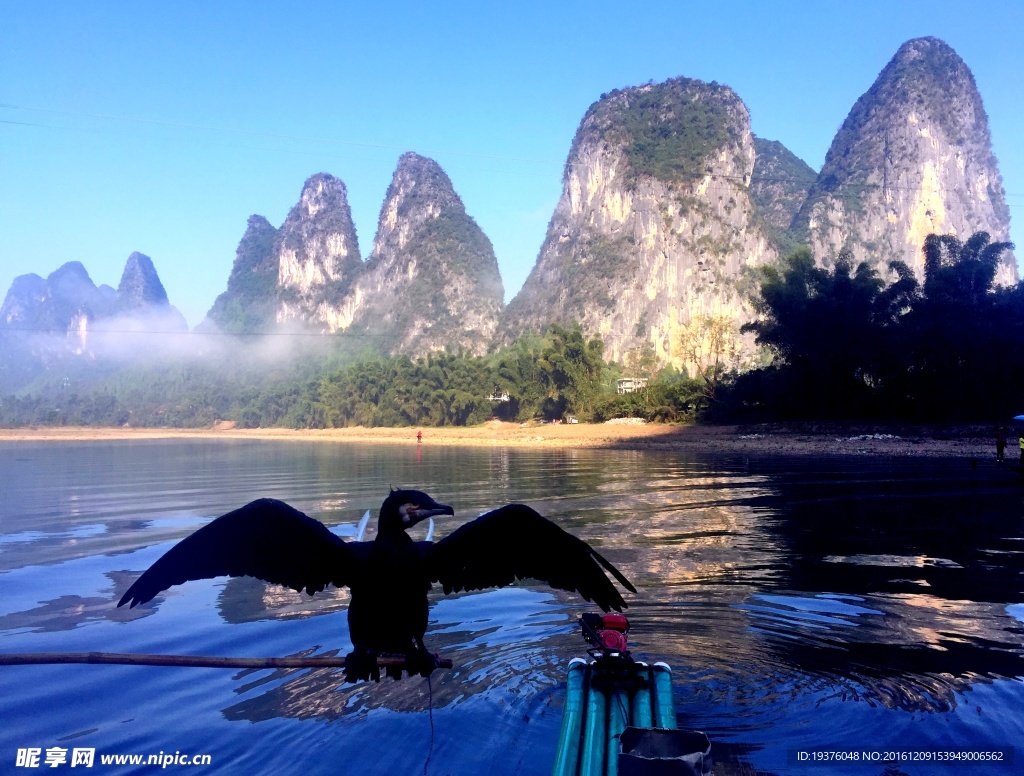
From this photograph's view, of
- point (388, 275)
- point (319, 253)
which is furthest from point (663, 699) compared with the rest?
point (319, 253)

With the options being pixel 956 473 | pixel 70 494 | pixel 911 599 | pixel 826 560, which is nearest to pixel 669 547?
pixel 826 560

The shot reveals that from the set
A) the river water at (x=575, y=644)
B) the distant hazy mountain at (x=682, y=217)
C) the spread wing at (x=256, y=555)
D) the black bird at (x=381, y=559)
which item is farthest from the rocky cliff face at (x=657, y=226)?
the spread wing at (x=256, y=555)

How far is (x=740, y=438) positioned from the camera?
108 feet

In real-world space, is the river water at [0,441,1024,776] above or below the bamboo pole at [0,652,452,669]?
below

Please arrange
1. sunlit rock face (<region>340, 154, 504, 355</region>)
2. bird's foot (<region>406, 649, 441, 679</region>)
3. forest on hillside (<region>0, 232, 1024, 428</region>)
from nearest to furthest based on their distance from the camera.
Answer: bird's foot (<region>406, 649, 441, 679</region>)
forest on hillside (<region>0, 232, 1024, 428</region>)
sunlit rock face (<region>340, 154, 504, 355</region>)

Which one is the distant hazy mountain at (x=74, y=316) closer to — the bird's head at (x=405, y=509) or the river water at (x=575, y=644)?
the river water at (x=575, y=644)

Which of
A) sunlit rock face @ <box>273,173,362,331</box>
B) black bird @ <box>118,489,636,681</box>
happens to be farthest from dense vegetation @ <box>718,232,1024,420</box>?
sunlit rock face @ <box>273,173,362,331</box>

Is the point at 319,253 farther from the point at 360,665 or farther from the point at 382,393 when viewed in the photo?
the point at 360,665

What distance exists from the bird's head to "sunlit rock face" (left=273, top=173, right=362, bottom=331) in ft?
467

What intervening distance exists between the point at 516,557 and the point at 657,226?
104 meters

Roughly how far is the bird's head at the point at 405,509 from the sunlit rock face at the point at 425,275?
362ft

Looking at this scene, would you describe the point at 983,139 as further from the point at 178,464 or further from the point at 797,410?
the point at 178,464

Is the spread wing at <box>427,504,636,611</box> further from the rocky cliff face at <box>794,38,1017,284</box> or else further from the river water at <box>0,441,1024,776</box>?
the rocky cliff face at <box>794,38,1017,284</box>

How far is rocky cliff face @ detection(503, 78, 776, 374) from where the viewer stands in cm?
10056
